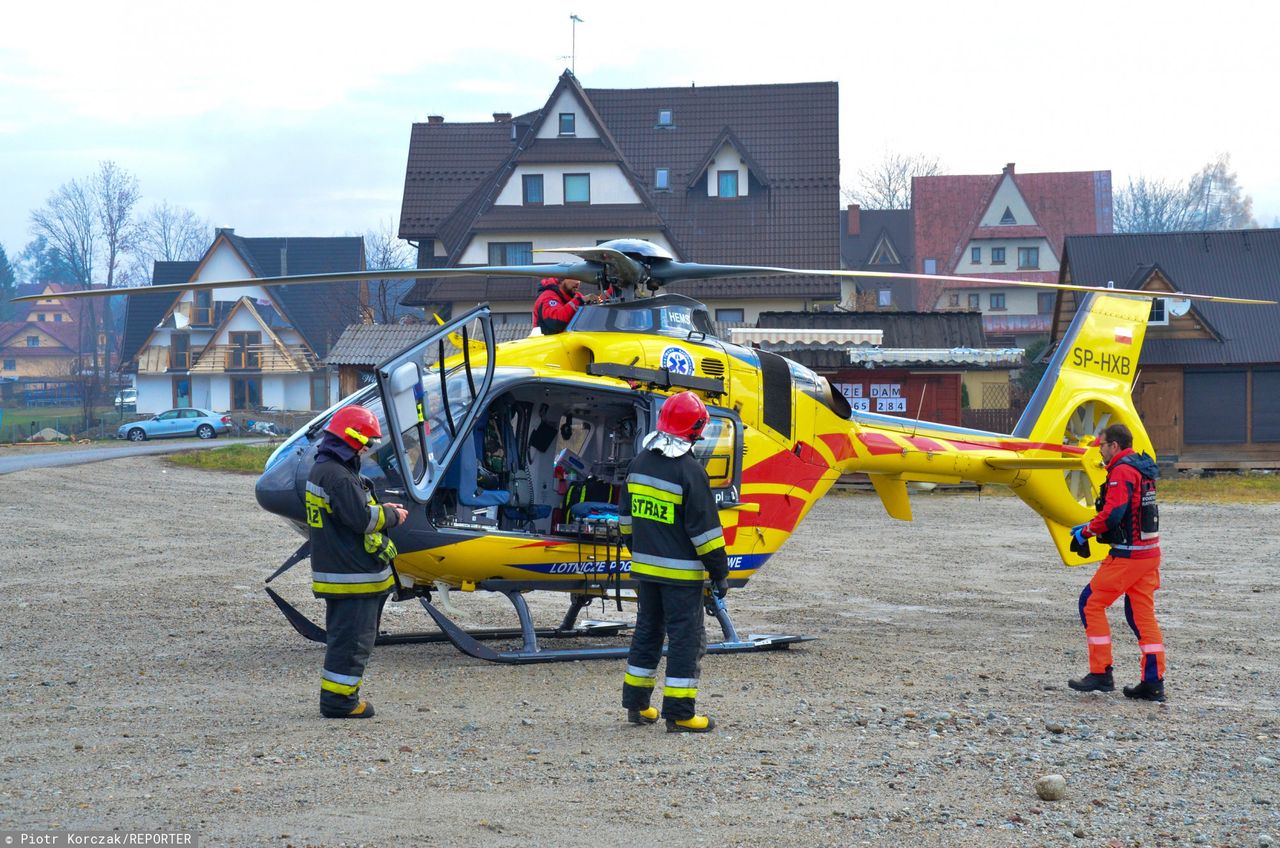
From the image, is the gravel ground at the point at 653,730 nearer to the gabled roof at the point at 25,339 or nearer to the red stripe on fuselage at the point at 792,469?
the red stripe on fuselage at the point at 792,469

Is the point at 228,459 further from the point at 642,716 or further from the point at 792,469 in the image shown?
the point at 642,716

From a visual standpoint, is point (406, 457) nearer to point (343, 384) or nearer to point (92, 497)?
→ point (92, 497)

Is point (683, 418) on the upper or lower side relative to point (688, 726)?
upper

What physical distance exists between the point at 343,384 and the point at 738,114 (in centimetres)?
1805

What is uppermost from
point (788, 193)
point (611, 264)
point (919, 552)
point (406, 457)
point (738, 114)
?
point (738, 114)

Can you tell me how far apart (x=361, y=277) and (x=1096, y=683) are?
6073 millimetres

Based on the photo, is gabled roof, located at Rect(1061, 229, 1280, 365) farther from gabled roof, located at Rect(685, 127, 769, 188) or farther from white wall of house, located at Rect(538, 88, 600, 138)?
white wall of house, located at Rect(538, 88, 600, 138)

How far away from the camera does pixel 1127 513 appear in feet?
29.9

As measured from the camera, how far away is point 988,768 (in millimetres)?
6957

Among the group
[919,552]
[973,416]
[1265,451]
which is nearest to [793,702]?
[919,552]

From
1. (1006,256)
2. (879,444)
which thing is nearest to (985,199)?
(1006,256)

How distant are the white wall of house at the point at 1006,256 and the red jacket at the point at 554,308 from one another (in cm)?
5707

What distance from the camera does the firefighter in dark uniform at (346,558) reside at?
7.96 meters

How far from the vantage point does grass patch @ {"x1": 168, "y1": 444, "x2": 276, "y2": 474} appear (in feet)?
98.5
